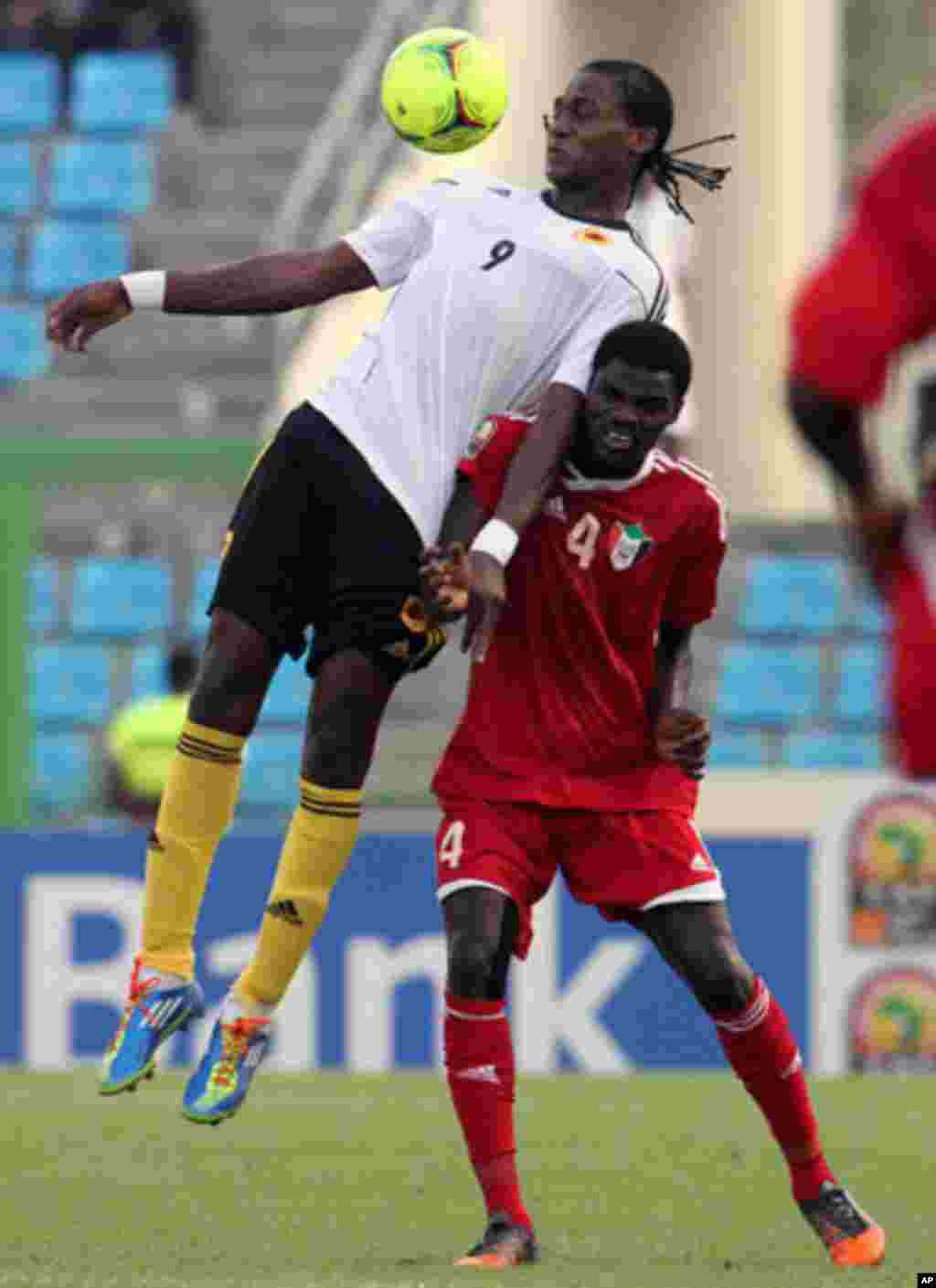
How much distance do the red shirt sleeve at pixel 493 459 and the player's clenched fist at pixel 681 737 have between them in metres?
0.58

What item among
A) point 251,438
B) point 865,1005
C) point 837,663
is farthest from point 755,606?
point 865,1005

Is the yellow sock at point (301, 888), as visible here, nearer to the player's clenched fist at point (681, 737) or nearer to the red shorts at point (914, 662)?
the player's clenched fist at point (681, 737)

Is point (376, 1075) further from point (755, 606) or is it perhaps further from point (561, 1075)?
point (755, 606)

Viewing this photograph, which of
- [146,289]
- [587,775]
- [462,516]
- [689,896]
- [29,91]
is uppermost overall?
[146,289]

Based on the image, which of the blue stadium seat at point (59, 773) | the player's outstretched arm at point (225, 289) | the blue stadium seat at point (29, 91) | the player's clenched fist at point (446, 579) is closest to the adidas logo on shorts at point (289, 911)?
the player's clenched fist at point (446, 579)

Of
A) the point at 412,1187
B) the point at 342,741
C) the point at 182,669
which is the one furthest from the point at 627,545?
the point at 182,669

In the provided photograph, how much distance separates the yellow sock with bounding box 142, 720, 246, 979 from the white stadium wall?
436 inches

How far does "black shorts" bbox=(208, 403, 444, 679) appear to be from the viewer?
6863 mm

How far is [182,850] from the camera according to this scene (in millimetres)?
7051

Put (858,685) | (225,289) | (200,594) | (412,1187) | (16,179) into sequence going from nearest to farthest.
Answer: (225,289)
(412,1187)
(858,685)
(200,594)
(16,179)

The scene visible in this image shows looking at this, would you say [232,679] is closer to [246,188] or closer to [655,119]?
[655,119]

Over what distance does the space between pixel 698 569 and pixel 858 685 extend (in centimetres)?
1035

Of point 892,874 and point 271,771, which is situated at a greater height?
point 892,874

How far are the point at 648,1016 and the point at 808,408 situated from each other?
9.14 metres
